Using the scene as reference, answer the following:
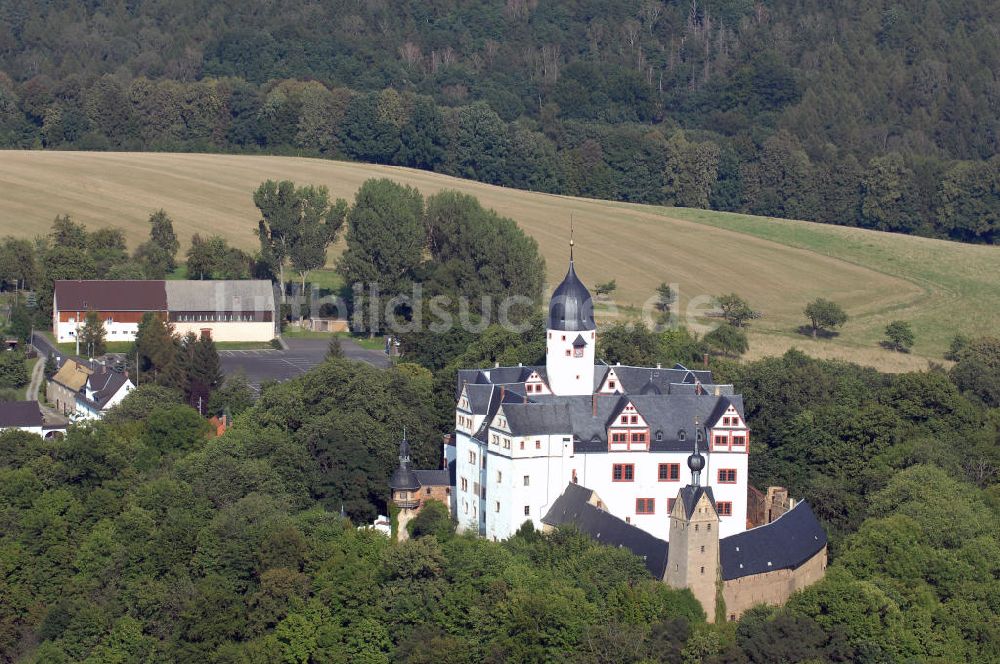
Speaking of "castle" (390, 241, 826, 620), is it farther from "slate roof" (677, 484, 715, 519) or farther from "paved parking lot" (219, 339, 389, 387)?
"paved parking lot" (219, 339, 389, 387)

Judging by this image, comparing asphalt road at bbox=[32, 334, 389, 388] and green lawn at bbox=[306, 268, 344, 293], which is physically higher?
green lawn at bbox=[306, 268, 344, 293]

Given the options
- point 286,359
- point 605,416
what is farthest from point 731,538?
point 286,359

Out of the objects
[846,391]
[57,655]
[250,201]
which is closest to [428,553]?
[57,655]

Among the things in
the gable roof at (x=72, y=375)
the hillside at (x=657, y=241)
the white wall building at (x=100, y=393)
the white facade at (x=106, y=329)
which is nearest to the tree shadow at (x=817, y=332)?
the hillside at (x=657, y=241)

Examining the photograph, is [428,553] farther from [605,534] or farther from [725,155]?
[725,155]

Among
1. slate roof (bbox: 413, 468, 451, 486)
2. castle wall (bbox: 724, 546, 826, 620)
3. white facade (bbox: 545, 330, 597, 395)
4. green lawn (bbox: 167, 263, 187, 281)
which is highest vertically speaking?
white facade (bbox: 545, 330, 597, 395)

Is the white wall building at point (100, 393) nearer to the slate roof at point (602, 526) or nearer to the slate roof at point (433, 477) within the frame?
the slate roof at point (433, 477)

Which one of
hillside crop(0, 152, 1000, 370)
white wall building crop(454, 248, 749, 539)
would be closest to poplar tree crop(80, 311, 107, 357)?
hillside crop(0, 152, 1000, 370)
